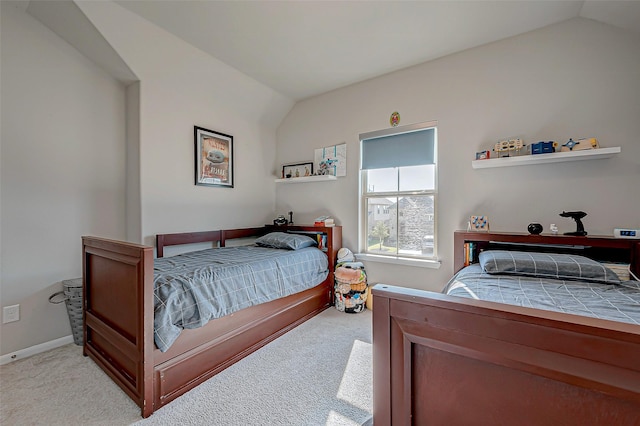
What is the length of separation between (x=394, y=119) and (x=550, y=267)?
6.94 ft

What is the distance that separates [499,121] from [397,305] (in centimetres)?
252

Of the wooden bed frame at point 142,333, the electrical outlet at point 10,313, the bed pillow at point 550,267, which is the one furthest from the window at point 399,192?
the electrical outlet at point 10,313

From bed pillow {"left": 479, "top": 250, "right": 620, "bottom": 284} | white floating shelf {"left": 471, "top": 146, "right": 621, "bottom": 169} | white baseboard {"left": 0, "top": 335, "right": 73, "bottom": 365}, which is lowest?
white baseboard {"left": 0, "top": 335, "right": 73, "bottom": 365}

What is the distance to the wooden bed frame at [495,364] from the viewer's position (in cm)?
62

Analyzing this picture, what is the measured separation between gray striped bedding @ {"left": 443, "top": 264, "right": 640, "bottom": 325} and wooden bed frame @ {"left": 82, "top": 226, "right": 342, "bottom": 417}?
158 cm

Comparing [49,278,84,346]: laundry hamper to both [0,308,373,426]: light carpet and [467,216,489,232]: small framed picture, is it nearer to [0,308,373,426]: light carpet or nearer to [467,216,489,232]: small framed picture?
[0,308,373,426]: light carpet

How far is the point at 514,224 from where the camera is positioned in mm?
2463

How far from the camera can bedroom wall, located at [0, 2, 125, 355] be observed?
2.08 meters

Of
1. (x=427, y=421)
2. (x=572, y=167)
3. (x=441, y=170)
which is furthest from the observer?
(x=441, y=170)

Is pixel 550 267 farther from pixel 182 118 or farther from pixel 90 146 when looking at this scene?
pixel 90 146

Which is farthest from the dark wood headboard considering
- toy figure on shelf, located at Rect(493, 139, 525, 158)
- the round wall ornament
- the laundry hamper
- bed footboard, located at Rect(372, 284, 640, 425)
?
the laundry hamper

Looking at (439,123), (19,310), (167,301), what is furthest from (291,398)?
(439,123)

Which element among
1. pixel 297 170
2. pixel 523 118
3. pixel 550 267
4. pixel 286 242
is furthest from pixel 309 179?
pixel 550 267

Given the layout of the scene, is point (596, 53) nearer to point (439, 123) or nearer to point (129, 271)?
point (439, 123)
